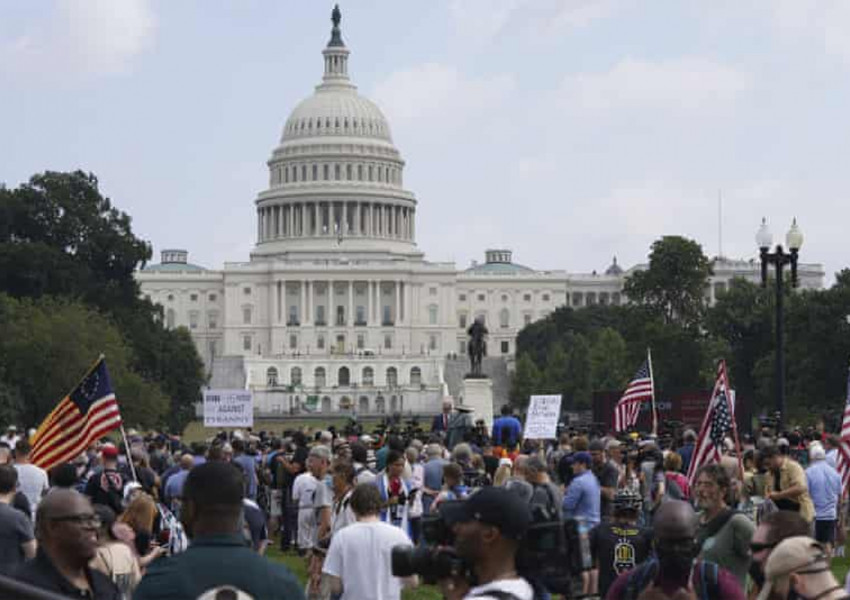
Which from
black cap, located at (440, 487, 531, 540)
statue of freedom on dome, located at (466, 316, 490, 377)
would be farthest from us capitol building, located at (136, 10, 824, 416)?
black cap, located at (440, 487, 531, 540)

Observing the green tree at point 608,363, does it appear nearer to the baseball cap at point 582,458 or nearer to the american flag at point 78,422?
the american flag at point 78,422

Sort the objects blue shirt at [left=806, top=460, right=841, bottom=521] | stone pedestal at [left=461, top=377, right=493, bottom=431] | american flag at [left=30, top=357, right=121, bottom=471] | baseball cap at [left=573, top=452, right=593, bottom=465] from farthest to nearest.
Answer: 1. stone pedestal at [left=461, top=377, right=493, bottom=431]
2. blue shirt at [left=806, top=460, right=841, bottom=521]
3. american flag at [left=30, top=357, right=121, bottom=471]
4. baseball cap at [left=573, top=452, right=593, bottom=465]

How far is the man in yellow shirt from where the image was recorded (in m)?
16.5

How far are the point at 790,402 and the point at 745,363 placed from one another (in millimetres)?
15483

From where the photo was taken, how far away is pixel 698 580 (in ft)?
29.1

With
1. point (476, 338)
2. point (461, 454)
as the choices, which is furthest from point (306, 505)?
point (476, 338)

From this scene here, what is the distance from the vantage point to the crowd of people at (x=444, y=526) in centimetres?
670

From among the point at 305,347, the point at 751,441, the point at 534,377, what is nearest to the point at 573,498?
the point at 751,441

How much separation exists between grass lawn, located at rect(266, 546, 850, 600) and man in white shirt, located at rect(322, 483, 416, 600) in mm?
7039

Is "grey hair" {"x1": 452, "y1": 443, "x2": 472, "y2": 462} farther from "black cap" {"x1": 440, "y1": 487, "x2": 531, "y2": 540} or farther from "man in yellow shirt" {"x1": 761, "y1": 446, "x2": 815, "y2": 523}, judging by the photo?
"black cap" {"x1": 440, "y1": 487, "x2": 531, "y2": 540}

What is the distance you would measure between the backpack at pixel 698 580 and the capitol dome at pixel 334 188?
158935mm

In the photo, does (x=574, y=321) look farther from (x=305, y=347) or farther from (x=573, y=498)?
(x=573, y=498)

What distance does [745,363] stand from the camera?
269 ft

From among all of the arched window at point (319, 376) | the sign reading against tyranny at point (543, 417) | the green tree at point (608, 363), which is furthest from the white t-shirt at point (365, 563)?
the arched window at point (319, 376)
